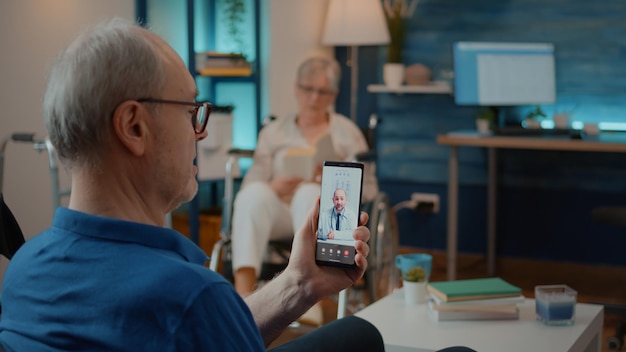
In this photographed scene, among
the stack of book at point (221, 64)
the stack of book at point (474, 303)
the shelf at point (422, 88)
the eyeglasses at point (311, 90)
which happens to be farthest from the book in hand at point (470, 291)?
the shelf at point (422, 88)

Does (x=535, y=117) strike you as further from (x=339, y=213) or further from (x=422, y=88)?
(x=339, y=213)

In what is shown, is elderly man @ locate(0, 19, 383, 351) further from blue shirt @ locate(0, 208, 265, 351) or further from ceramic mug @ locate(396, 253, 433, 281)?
ceramic mug @ locate(396, 253, 433, 281)

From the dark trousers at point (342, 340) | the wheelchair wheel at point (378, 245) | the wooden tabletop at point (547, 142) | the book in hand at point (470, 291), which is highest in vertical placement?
the wooden tabletop at point (547, 142)

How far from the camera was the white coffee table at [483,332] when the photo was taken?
2001 mm

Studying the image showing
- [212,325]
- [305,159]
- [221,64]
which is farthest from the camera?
[221,64]

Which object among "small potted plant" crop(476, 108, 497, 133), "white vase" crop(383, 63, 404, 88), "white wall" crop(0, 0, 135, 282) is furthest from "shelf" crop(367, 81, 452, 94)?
"white wall" crop(0, 0, 135, 282)

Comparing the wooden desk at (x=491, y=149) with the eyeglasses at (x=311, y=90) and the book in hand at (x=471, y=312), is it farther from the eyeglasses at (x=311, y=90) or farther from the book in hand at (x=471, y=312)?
the book in hand at (x=471, y=312)

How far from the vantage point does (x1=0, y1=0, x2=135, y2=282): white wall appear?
3.27m

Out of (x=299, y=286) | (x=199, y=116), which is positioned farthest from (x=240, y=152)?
(x=199, y=116)

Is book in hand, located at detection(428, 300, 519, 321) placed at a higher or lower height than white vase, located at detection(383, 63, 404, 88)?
lower

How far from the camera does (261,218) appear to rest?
11.3 ft

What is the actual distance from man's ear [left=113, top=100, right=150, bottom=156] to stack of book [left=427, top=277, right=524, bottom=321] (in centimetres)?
129

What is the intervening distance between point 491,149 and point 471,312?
2.61 metres

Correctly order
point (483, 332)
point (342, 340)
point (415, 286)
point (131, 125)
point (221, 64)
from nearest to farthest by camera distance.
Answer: point (131, 125) → point (342, 340) → point (483, 332) → point (415, 286) → point (221, 64)
